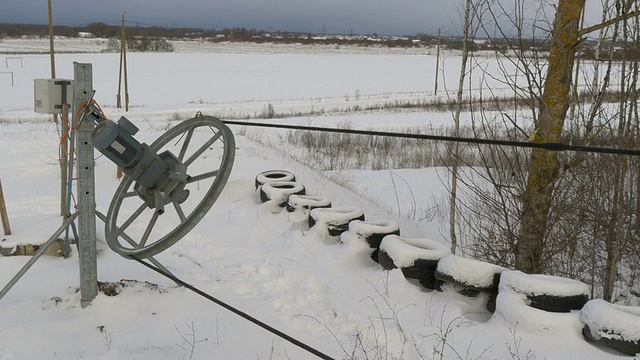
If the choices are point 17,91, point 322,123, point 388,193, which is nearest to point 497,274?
point 388,193

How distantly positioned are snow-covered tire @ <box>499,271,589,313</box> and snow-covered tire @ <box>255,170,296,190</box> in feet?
13.4

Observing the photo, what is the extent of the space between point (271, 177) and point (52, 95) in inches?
135

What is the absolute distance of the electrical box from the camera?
14.7ft

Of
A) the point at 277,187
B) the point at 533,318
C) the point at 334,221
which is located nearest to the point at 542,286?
the point at 533,318

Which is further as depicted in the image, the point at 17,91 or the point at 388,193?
the point at 17,91

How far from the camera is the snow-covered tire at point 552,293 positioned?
11.5 ft

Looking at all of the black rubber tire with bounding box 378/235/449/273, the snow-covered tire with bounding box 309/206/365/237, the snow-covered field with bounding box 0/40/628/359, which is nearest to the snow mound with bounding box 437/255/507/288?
the snow-covered field with bounding box 0/40/628/359

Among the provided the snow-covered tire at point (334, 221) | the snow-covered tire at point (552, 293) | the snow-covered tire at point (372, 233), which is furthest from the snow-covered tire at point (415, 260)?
the snow-covered tire at point (334, 221)

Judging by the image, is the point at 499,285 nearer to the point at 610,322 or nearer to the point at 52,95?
the point at 610,322

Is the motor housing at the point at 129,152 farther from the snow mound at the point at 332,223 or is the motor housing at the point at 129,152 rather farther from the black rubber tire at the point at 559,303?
the snow mound at the point at 332,223

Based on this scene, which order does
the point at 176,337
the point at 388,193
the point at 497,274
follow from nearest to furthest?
the point at 176,337
the point at 497,274
the point at 388,193

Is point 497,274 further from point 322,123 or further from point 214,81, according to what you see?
point 214,81

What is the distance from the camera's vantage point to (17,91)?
98.7 feet

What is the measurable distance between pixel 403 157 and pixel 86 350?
1018cm
